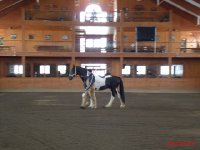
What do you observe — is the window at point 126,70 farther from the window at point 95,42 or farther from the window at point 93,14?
the window at point 93,14

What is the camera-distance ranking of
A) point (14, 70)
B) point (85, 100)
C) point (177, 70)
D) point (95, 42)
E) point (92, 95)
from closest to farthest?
point (92, 95) < point (85, 100) < point (14, 70) < point (177, 70) < point (95, 42)

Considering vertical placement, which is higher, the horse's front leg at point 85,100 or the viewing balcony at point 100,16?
the viewing balcony at point 100,16

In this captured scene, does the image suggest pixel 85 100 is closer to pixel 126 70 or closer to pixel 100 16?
pixel 100 16

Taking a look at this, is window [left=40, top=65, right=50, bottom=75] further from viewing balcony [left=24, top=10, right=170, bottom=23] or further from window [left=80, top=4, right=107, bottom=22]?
window [left=80, top=4, right=107, bottom=22]

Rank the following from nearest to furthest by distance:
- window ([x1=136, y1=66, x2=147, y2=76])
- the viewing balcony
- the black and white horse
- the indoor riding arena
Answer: the black and white horse → the indoor riding arena → the viewing balcony → window ([x1=136, y1=66, x2=147, y2=76])

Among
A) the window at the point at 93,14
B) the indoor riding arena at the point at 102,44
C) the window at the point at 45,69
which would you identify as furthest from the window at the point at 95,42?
the window at the point at 45,69

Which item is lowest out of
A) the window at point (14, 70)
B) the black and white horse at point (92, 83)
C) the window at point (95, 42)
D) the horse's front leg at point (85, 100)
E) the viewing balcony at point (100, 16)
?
the horse's front leg at point (85, 100)

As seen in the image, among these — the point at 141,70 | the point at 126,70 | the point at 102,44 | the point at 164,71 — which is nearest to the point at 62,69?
the point at 102,44

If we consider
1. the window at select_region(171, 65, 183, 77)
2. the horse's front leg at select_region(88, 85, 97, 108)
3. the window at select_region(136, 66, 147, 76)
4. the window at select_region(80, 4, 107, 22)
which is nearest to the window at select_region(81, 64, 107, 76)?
the window at select_region(136, 66, 147, 76)

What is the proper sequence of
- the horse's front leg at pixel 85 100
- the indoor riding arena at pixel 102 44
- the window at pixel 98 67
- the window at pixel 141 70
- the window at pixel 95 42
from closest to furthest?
the horse's front leg at pixel 85 100, the indoor riding arena at pixel 102 44, the window at pixel 98 67, the window at pixel 141 70, the window at pixel 95 42

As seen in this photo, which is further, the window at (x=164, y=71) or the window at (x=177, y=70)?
the window at (x=177, y=70)

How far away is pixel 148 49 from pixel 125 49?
2.24 meters

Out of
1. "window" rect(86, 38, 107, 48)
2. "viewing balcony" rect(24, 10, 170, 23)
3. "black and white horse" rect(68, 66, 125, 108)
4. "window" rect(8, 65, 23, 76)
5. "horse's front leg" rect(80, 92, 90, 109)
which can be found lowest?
"horse's front leg" rect(80, 92, 90, 109)

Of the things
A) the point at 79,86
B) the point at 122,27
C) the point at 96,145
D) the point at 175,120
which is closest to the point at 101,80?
the point at 175,120
